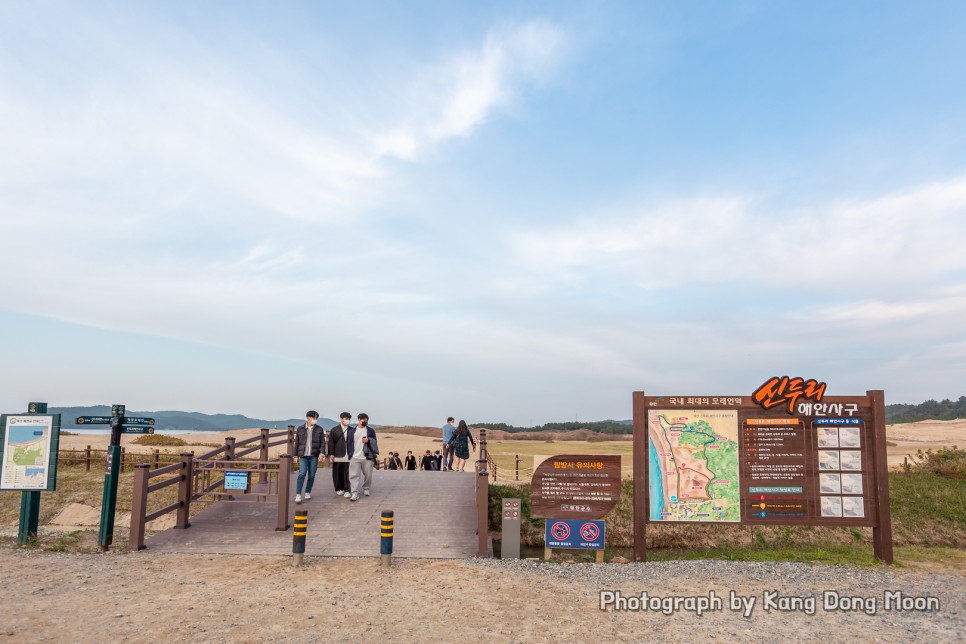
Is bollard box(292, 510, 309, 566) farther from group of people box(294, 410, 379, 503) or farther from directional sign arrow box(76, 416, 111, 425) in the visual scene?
directional sign arrow box(76, 416, 111, 425)

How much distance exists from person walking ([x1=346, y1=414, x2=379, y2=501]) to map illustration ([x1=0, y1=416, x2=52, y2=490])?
251 inches

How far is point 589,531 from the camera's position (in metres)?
12.2

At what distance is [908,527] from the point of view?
19.9m

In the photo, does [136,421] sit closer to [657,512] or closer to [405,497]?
[405,497]

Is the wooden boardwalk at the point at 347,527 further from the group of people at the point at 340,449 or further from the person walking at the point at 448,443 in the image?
the person walking at the point at 448,443

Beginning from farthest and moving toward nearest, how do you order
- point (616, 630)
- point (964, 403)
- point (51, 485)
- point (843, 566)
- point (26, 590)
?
point (964, 403) → point (51, 485) → point (843, 566) → point (26, 590) → point (616, 630)

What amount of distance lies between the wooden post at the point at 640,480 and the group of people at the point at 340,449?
249 inches

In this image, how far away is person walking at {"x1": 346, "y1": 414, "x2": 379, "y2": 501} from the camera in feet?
48.5

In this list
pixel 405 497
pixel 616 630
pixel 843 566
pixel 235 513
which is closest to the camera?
pixel 616 630

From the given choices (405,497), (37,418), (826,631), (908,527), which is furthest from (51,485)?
(908,527)

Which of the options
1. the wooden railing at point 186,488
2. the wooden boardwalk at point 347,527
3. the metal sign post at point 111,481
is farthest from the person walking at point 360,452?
the metal sign post at point 111,481

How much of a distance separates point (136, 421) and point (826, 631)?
13.4 m

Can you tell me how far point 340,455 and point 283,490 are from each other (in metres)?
2.12

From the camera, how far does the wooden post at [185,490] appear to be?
13.3 m
